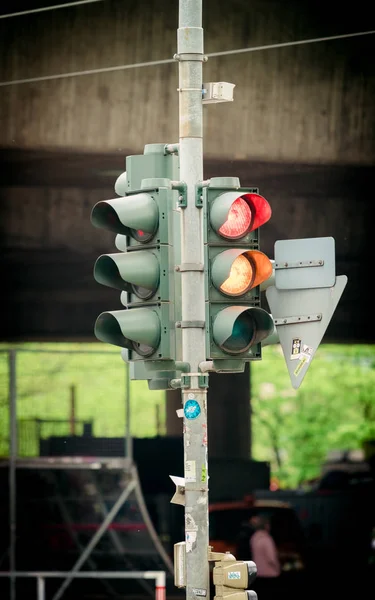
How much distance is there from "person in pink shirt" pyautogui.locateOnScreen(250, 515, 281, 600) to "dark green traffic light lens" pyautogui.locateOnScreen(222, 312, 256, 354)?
13476 mm

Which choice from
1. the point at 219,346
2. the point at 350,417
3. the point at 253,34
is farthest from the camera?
the point at 350,417

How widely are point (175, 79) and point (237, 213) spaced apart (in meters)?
13.2

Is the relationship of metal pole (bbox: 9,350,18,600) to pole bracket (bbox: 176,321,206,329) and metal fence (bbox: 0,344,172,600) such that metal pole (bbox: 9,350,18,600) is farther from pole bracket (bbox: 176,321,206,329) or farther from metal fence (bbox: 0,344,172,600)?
pole bracket (bbox: 176,321,206,329)

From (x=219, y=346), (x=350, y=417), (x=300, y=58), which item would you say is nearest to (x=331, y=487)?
(x=300, y=58)

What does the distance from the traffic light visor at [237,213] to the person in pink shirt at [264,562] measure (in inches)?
540

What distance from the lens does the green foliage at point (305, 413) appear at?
43.0 m

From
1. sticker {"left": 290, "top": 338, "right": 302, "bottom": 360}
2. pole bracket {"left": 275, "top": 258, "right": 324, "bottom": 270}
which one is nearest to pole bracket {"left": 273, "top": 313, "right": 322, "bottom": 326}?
sticker {"left": 290, "top": 338, "right": 302, "bottom": 360}

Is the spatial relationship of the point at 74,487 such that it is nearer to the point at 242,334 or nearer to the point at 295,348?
the point at 295,348

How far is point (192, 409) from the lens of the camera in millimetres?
8625

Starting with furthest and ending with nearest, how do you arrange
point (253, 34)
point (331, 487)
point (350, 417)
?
point (350, 417)
point (331, 487)
point (253, 34)

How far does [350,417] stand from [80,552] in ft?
73.4

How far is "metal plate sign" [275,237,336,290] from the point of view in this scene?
937 centimetres

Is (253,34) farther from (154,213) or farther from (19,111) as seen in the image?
(154,213)

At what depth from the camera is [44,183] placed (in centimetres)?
2256
